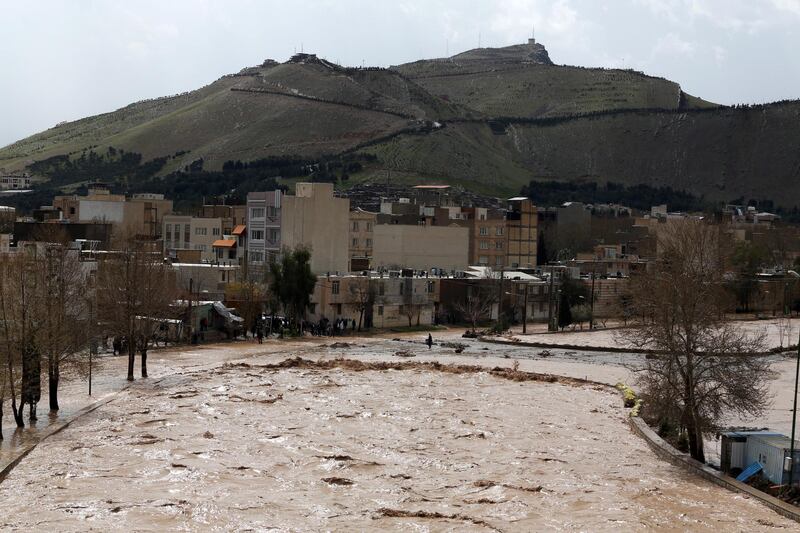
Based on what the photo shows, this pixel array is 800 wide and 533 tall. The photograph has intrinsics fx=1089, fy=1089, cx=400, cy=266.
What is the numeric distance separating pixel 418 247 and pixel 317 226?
15.6 metres

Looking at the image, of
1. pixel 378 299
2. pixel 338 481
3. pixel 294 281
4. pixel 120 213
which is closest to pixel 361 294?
pixel 378 299

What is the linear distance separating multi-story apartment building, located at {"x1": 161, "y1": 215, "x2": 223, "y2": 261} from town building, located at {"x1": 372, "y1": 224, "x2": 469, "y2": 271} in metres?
14.8

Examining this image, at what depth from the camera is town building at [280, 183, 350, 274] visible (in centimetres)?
8019

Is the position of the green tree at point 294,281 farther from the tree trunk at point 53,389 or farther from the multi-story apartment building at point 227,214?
the tree trunk at point 53,389

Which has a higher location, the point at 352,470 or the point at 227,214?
the point at 227,214

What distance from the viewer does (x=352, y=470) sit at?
28750 mm

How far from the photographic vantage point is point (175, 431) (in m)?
33.7

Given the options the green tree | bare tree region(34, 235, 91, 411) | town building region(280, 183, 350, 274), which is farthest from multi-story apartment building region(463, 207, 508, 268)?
bare tree region(34, 235, 91, 411)

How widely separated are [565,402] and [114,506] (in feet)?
73.0

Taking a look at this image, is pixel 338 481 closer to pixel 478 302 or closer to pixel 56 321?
pixel 56 321

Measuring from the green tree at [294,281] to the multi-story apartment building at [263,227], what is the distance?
10707 mm

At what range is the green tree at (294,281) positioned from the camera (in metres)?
68.1

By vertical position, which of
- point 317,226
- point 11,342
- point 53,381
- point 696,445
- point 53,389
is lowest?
point 696,445

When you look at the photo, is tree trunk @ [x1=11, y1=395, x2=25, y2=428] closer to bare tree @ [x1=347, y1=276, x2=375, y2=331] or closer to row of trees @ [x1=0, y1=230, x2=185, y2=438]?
row of trees @ [x1=0, y1=230, x2=185, y2=438]
